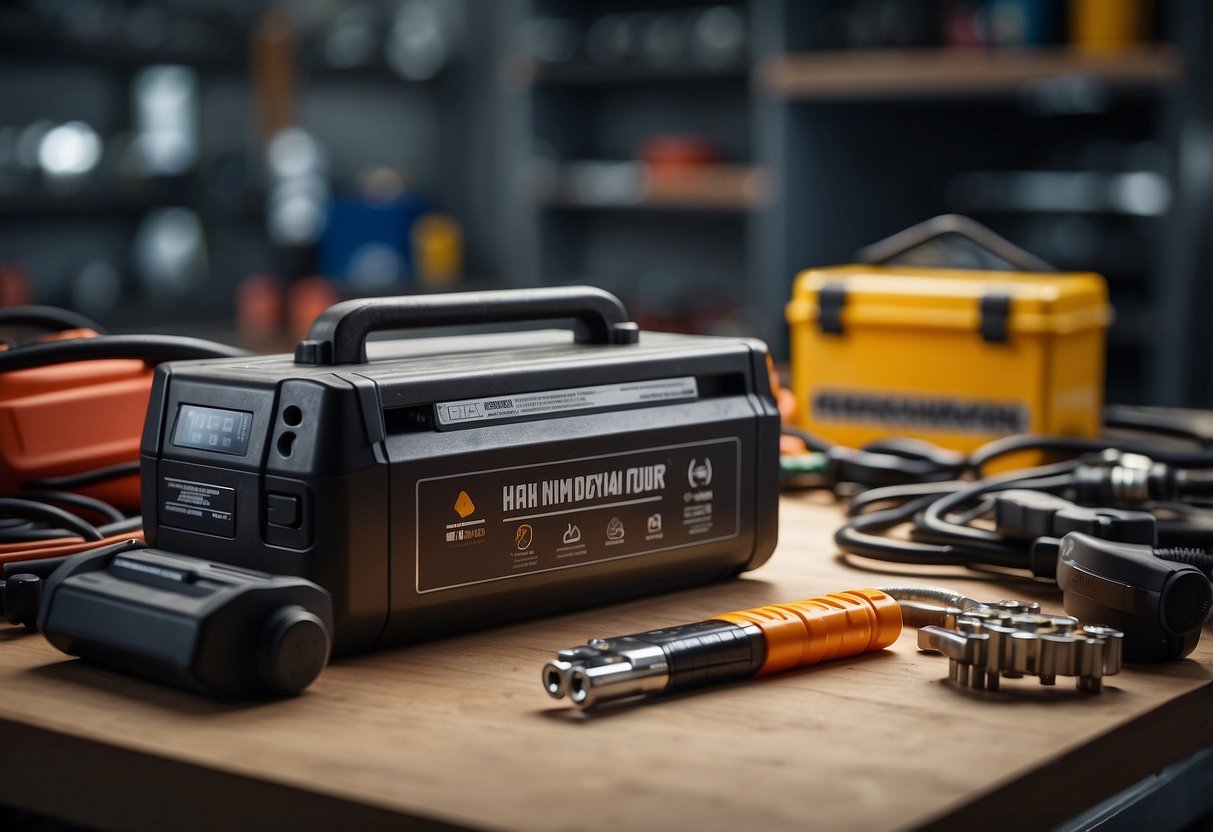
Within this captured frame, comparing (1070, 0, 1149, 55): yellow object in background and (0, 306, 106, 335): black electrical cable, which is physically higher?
(1070, 0, 1149, 55): yellow object in background

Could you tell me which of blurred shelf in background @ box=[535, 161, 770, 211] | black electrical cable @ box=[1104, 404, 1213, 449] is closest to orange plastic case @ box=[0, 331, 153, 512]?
black electrical cable @ box=[1104, 404, 1213, 449]

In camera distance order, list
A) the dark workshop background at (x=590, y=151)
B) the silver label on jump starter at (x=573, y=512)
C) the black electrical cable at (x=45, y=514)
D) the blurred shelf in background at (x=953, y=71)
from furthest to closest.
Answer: the dark workshop background at (x=590, y=151)
the blurred shelf in background at (x=953, y=71)
the black electrical cable at (x=45, y=514)
the silver label on jump starter at (x=573, y=512)

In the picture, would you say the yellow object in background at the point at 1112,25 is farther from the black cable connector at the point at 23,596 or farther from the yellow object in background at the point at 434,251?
the black cable connector at the point at 23,596

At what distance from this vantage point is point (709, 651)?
73 centimetres

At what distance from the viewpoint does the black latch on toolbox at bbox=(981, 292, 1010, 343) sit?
1398 millimetres

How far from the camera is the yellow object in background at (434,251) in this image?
508cm

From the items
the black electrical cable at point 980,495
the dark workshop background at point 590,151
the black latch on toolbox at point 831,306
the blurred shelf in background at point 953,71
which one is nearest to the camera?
the black electrical cable at point 980,495

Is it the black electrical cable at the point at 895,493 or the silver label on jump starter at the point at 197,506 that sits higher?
the silver label on jump starter at the point at 197,506

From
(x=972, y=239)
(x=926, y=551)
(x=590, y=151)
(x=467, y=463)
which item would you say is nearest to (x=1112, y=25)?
(x=590, y=151)

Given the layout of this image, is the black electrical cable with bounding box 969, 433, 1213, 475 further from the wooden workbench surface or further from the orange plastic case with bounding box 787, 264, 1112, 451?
the wooden workbench surface

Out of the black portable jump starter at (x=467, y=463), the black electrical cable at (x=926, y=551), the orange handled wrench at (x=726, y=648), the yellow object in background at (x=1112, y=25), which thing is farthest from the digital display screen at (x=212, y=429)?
the yellow object in background at (x=1112, y=25)

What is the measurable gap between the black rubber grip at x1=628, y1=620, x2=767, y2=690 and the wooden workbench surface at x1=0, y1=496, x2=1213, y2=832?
12 mm

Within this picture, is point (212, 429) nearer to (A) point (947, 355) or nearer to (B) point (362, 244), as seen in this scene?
(A) point (947, 355)

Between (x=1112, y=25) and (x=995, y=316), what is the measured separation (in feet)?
7.43
